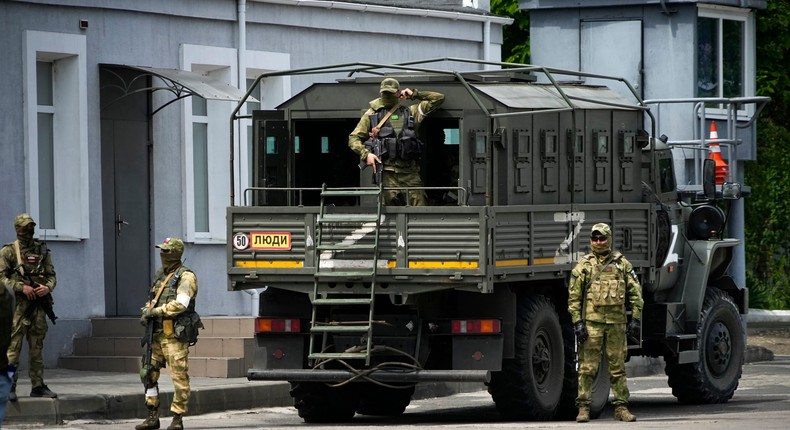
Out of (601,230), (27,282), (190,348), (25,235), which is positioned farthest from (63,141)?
(601,230)

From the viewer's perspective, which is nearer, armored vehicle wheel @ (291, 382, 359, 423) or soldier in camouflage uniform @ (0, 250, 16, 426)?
soldier in camouflage uniform @ (0, 250, 16, 426)

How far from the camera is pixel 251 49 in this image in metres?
23.9

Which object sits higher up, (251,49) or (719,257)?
(251,49)

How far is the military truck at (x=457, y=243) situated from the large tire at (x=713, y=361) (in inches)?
1.6

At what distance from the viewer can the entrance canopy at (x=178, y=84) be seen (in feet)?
71.3

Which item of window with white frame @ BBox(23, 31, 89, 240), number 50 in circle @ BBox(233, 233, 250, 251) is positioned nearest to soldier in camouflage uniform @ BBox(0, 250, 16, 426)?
number 50 in circle @ BBox(233, 233, 250, 251)

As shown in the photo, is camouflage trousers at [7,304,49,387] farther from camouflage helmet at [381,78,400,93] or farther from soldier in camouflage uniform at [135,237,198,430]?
camouflage helmet at [381,78,400,93]

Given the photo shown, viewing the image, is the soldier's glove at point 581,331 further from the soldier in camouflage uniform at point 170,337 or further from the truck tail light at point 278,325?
the soldier in camouflage uniform at point 170,337

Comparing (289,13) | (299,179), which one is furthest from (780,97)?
(299,179)

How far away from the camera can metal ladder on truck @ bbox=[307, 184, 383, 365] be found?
52.5ft

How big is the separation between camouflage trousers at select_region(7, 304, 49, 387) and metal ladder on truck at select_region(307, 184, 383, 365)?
252cm

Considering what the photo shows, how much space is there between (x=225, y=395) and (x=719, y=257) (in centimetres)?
529

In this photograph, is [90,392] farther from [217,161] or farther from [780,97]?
[780,97]

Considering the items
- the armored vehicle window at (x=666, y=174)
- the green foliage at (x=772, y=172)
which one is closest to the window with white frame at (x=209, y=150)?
the armored vehicle window at (x=666, y=174)
